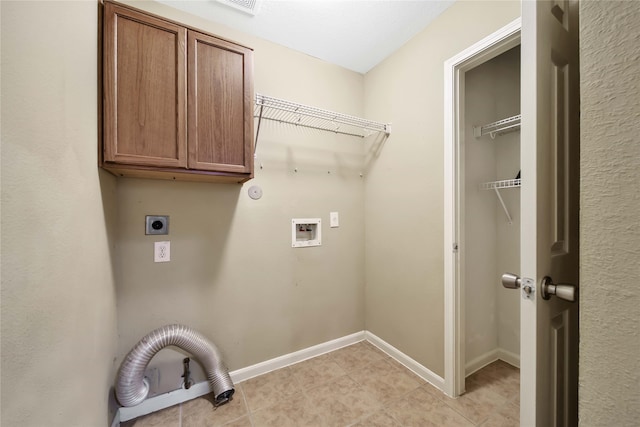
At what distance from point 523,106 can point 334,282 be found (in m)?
1.81

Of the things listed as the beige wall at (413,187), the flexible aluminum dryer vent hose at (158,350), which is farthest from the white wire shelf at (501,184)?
the flexible aluminum dryer vent hose at (158,350)

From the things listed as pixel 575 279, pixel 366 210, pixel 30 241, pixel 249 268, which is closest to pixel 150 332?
pixel 249 268

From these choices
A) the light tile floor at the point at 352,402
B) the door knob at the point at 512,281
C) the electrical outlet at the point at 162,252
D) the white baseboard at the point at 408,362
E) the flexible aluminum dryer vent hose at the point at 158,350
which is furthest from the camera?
the white baseboard at the point at 408,362

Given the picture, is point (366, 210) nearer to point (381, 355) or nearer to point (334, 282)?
point (334, 282)

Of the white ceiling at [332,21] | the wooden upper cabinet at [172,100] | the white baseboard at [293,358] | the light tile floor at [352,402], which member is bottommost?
the light tile floor at [352,402]

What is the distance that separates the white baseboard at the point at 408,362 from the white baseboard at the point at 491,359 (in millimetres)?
362

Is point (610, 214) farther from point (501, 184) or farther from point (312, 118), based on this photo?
point (312, 118)

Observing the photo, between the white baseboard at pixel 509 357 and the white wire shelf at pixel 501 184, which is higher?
the white wire shelf at pixel 501 184

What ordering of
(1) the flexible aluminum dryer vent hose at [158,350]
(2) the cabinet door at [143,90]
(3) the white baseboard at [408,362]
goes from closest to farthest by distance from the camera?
(2) the cabinet door at [143,90] < (1) the flexible aluminum dryer vent hose at [158,350] < (3) the white baseboard at [408,362]

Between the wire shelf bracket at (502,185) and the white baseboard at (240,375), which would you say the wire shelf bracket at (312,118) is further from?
the white baseboard at (240,375)

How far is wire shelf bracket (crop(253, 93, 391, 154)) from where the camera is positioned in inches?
66.6

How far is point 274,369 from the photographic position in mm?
1860

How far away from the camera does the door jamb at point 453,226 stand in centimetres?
154

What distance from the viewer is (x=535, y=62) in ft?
2.12
